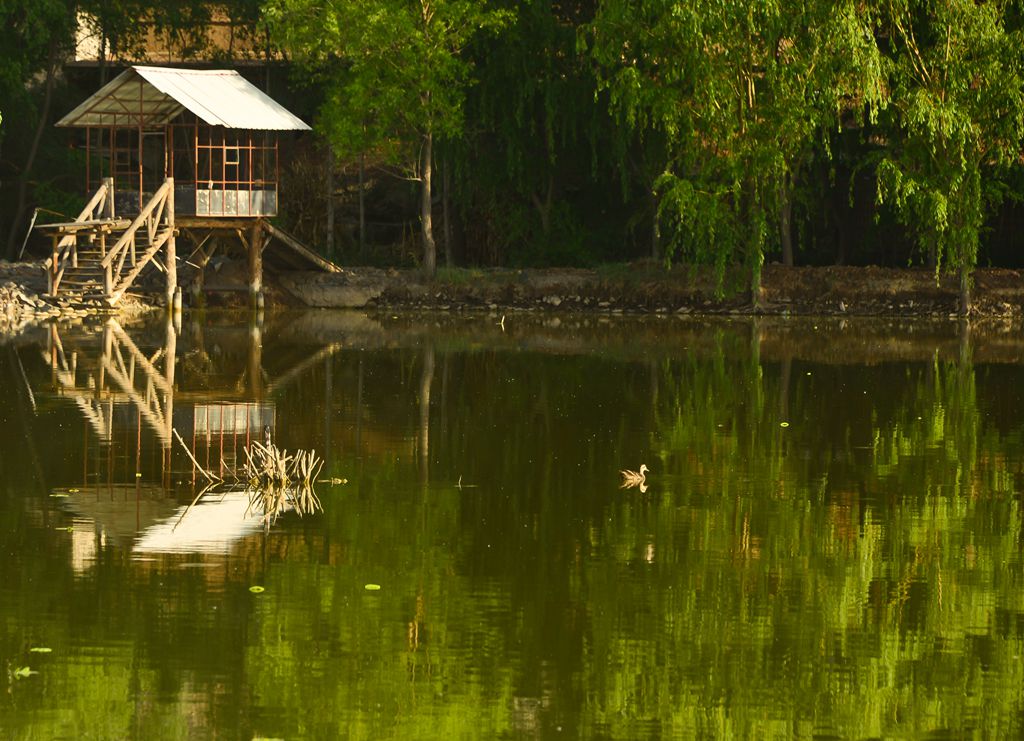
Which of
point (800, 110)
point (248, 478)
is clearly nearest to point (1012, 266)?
point (800, 110)

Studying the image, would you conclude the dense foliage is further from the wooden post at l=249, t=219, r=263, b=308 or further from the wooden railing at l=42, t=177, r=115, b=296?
the wooden railing at l=42, t=177, r=115, b=296

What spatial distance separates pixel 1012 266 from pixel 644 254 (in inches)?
352

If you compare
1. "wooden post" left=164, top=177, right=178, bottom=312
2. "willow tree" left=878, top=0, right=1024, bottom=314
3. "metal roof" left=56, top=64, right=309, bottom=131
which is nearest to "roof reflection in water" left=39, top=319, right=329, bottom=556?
"wooden post" left=164, top=177, right=178, bottom=312

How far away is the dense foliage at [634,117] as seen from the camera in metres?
36.4

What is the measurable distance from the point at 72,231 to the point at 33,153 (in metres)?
8.06

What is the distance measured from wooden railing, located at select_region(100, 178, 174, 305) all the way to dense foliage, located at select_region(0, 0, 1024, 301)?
435 cm

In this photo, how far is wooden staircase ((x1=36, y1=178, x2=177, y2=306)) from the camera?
128 feet

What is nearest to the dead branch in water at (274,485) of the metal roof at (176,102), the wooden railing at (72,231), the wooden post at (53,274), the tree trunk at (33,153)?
the wooden post at (53,274)

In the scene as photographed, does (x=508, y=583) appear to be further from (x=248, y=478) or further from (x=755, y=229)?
(x=755, y=229)

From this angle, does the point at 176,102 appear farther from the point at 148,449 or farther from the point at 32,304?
the point at 148,449

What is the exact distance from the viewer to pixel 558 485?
16.2 m

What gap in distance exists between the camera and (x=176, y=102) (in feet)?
138

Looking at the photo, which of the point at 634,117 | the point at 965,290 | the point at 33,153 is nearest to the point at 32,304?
the point at 33,153

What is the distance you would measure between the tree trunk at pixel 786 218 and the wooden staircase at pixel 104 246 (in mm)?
13345
